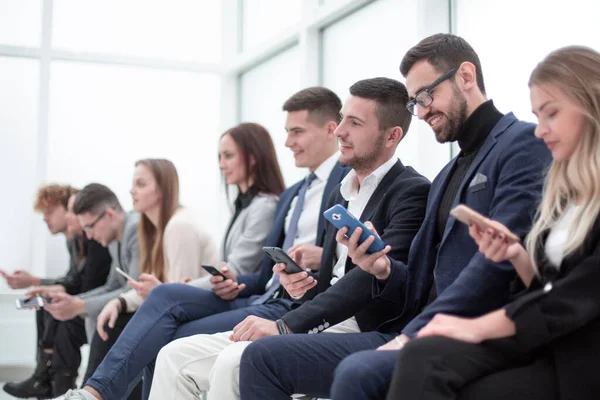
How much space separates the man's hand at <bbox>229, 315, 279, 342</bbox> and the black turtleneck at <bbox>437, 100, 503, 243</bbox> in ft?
1.94

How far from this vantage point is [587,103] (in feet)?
5.58

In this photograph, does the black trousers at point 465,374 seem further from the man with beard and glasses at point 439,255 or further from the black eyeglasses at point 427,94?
the black eyeglasses at point 427,94

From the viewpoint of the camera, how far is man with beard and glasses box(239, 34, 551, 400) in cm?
182

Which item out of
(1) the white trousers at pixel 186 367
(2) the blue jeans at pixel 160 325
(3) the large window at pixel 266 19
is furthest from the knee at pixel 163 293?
(3) the large window at pixel 266 19

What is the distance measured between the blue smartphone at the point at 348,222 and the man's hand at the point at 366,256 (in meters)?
0.01

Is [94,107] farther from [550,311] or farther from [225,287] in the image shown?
[550,311]

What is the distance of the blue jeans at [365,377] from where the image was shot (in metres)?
1.73

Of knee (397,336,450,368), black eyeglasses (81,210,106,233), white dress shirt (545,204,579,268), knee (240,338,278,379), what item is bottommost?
knee (240,338,278,379)

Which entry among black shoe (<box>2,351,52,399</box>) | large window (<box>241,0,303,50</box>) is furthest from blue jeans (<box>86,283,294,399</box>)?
large window (<box>241,0,303,50</box>)

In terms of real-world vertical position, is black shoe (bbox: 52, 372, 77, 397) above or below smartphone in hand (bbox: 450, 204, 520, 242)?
below

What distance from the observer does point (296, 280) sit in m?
Answer: 2.65

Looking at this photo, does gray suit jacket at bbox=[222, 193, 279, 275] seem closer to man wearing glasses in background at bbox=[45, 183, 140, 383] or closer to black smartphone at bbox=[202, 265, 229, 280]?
black smartphone at bbox=[202, 265, 229, 280]

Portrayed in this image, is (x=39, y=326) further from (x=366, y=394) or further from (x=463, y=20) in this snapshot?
(x=366, y=394)

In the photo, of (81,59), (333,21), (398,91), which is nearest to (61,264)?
(81,59)
